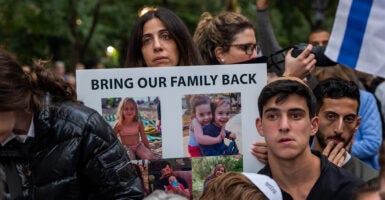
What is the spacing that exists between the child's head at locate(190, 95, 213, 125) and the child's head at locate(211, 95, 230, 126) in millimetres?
26

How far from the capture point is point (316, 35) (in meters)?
7.65

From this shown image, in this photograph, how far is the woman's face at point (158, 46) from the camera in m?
4.56

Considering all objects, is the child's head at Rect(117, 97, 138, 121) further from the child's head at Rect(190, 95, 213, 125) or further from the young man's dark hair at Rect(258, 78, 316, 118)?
the young man's dark hair at Rect(258, 78, 316, 118)

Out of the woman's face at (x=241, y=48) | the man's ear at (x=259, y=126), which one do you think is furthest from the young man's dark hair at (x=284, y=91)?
the woman's face at (x=241, y=48)

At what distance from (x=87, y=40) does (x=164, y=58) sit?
45.7 ft

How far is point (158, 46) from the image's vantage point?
15.0ft

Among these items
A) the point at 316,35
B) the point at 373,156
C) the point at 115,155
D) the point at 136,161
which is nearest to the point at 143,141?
the point at 136,161

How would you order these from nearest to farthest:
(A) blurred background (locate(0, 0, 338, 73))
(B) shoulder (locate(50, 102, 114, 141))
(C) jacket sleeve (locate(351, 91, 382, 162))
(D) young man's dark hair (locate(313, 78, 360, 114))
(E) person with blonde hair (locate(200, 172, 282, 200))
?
1. (E) person with blonde hair (locate(200, 172, 282, 200))
2. (B) shoulder (locate(50, 102, 114, 141))
3. (D) young man's dark hair (locate(313, 78, 360, 114))
4. (C) jacket sleeve (locate(351, 91, 382, 162))
5. (A) blurred background (locate(0, 0, 338, 73))

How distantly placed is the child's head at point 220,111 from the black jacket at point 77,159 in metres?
0.65

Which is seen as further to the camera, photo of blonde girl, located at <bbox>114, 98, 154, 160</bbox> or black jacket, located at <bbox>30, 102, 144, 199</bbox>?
photo of blonde girl, located at <bbox>114, 98, 154, 160</bbox>

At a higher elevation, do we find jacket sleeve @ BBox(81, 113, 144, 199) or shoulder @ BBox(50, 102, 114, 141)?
shoulder @ BBox(50, 102, 114, 141)

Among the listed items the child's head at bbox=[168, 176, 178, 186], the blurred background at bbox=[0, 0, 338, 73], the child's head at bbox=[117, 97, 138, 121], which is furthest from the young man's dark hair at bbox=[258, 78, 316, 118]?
the blurred background at bbox=[0, 0, 338, 73]

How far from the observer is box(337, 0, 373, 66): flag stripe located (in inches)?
179

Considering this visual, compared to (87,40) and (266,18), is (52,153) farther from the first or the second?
(87,40)
